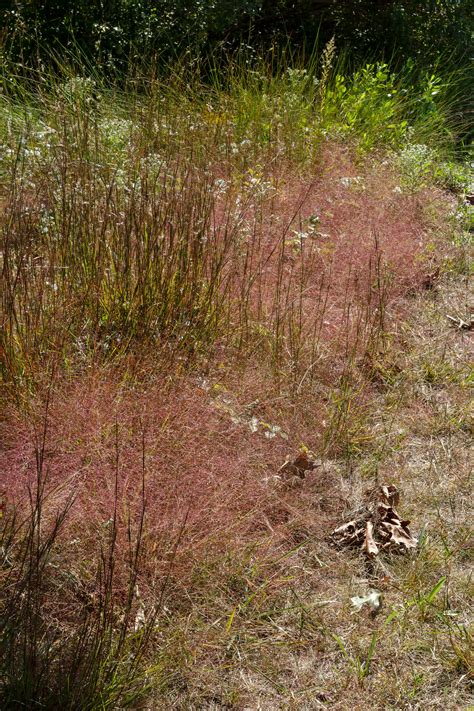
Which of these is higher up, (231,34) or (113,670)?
(231,34)

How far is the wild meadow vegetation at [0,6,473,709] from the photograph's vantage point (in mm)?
2438

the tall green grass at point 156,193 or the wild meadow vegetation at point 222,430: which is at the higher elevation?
the tall green grass at point 156,193

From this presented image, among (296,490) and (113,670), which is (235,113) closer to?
(296,490)

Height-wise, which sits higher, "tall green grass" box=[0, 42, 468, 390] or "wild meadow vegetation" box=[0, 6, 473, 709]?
"tall green grass" box=[0, 42, 468, 390]

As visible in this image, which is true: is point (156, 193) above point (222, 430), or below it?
above

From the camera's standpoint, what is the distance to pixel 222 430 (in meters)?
3.23

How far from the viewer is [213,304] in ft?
12.3

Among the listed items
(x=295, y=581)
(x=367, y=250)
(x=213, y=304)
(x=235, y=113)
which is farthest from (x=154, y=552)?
(x=235, y=113)

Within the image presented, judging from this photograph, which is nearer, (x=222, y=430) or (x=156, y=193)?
(x=222, y=430)

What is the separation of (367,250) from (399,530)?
2.08 m

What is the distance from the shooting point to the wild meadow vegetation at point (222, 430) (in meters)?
2.44

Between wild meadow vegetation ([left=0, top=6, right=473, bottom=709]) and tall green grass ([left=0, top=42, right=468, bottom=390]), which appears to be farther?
tall green grass ([left=0, top=42, right=468, bottom=390])

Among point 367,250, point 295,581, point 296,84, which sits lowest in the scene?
point 295,581

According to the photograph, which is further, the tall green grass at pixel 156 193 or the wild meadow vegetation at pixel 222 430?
the tall green grass at pixel 156 193
